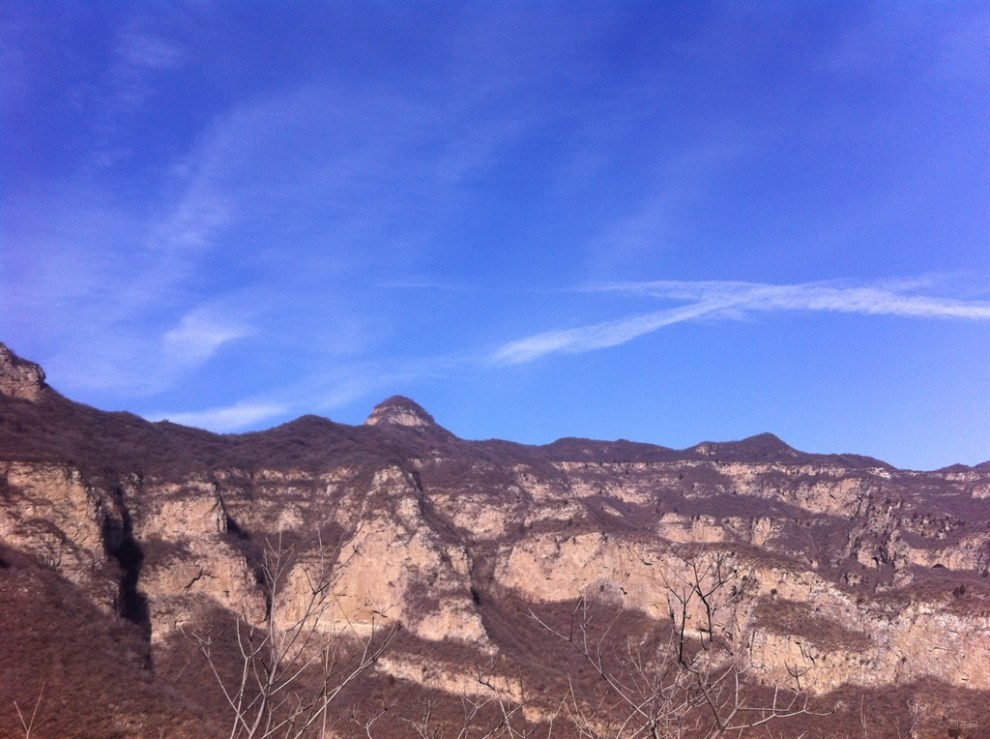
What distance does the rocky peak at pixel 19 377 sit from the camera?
82938 millimetres

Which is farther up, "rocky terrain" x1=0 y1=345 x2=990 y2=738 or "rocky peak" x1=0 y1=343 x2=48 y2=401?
"rocky peak" x1=0 y1=343 x2=48 y2=401

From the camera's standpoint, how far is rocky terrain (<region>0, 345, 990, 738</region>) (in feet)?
167

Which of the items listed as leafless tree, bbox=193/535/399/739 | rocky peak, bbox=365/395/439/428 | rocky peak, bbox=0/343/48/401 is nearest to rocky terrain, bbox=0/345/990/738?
rocky peak, bbox=0/343/48/401

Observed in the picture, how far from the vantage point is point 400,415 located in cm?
14700

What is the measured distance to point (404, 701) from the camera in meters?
62.8

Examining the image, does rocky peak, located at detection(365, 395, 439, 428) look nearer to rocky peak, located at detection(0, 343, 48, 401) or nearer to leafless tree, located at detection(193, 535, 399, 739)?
rocky peak, located at detection(0, 343, 48, 401)

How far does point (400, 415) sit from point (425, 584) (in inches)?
2808

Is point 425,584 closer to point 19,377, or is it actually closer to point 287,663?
point 287,663

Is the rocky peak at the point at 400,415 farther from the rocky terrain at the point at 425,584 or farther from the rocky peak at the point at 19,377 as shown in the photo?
the rocky peak at the point at 19,377

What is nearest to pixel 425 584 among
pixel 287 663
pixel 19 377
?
pixel 287 663

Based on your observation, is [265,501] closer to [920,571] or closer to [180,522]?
[180,522]

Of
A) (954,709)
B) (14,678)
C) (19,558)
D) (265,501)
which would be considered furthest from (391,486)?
(954,709)

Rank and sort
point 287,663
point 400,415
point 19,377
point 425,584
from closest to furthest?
point 287,663, point 425,584, point 19,377, point 400,415

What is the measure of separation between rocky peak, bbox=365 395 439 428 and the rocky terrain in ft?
49.1
